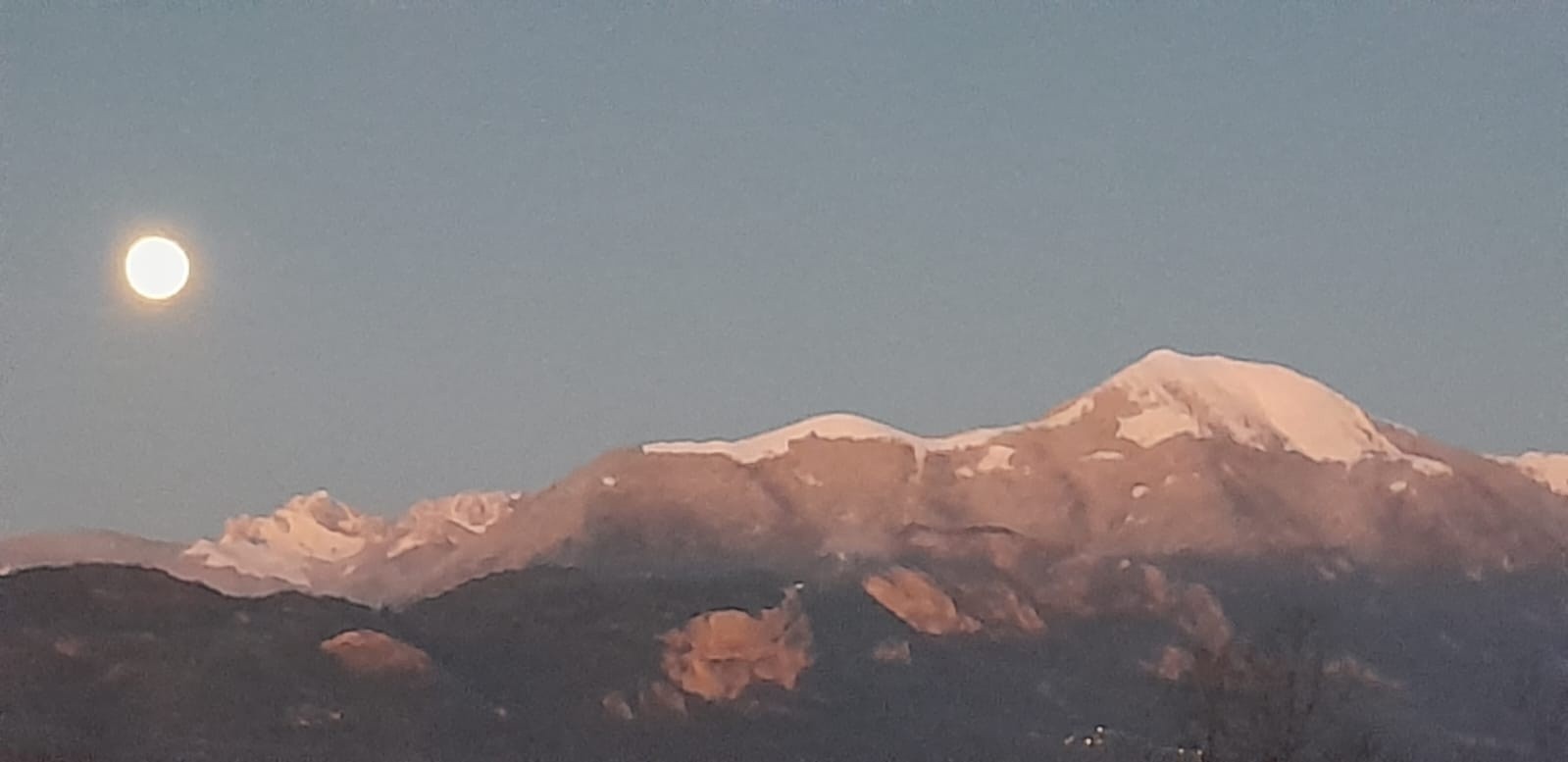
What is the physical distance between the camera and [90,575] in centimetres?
19562

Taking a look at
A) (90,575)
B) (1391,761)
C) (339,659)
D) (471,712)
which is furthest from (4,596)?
(1391,761)

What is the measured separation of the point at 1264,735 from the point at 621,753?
410 ft

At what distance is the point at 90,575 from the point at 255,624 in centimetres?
1621

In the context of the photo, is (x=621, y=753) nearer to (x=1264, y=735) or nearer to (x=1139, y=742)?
(x=1139, y=742)

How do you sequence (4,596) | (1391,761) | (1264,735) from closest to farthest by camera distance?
(1264,735)
(1391,761)
(4,596)

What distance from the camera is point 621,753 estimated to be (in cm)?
19012

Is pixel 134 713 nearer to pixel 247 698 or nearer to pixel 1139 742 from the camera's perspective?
pixel 247 698

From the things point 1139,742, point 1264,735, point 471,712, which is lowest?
point 1139,742

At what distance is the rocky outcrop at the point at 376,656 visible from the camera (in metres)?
188

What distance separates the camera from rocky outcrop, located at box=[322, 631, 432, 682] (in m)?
188

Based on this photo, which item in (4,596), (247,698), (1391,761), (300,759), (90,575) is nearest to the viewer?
(1391,761)

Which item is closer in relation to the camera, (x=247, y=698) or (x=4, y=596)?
(x=247, y=698)

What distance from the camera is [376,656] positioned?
190 metres

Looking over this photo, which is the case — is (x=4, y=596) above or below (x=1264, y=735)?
below
